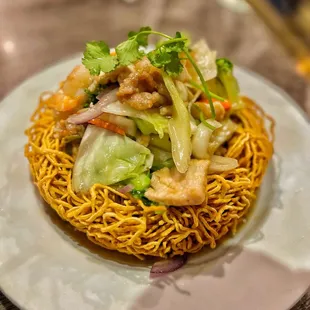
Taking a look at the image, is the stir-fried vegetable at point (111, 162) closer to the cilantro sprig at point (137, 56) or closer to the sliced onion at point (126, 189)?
the sliced onion at point (126, 189)

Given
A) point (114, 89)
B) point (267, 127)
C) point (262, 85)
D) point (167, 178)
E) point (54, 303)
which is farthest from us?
point (262, 85)

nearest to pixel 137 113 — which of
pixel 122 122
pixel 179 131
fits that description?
pixel 122 122

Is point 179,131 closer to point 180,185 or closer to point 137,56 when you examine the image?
point 180,185

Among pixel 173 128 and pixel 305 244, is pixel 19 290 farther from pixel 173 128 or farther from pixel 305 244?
pixel 305 244

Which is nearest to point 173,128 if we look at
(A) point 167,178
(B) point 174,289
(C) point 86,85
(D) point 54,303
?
(A) point 167,178

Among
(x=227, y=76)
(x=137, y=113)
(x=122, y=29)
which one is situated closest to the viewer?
(x=137, y=113)

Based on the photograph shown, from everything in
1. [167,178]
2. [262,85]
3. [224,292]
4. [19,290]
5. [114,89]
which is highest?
[114,89]

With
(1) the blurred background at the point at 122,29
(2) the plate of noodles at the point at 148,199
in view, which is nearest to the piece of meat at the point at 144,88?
(2) the plate of noodles at the point at 148,199
